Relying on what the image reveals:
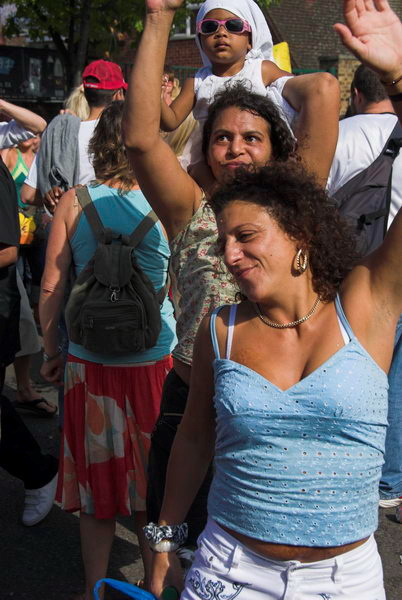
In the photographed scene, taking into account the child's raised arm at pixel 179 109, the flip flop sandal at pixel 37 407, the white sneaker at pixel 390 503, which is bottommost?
the flip flop sandal at pixel 37 407

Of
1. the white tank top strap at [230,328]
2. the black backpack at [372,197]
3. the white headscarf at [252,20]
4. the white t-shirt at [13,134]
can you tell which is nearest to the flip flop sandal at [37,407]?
the white t-shirt at [13,134]

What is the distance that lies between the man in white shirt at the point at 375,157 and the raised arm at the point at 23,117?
2163 mm

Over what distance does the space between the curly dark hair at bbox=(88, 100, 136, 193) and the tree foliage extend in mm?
12723

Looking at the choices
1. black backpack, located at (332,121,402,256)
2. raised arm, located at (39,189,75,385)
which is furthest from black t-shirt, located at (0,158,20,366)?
black backpack, located at (332,121,402,256)

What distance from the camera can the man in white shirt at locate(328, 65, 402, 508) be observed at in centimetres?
273

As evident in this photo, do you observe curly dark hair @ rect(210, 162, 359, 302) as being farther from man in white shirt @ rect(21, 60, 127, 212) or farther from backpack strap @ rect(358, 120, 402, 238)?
man in white shirt @ rect(21, 60, 127, 212)

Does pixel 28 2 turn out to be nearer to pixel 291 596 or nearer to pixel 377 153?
pixel 377 153

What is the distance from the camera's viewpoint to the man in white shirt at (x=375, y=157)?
273cm

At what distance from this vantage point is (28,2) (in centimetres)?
1570

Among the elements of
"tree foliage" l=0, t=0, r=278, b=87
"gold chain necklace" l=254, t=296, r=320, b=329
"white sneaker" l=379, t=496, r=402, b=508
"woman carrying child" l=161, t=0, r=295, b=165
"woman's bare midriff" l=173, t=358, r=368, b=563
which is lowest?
"white sneaker" l=379, t=496, r=402, b=508

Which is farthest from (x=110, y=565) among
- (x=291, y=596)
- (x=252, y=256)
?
(x=252, y=256)

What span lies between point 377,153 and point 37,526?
8.30 feet

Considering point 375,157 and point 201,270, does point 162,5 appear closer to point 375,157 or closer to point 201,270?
point 201,270

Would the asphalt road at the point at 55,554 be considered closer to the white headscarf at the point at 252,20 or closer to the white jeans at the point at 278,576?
the white jeans at the point at 278,576
